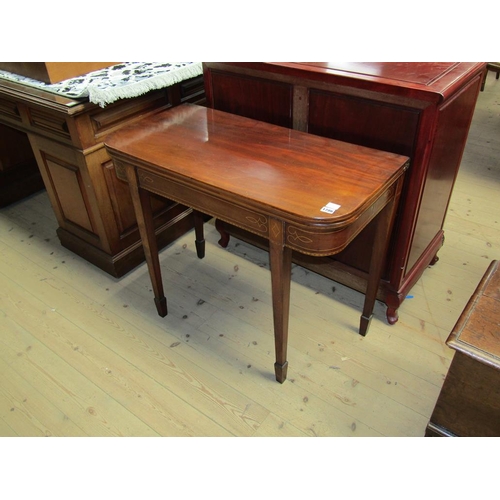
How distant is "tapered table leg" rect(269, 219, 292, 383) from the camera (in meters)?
1.34

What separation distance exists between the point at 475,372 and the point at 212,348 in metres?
1.07

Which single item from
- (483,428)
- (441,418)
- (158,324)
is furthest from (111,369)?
(483,428)

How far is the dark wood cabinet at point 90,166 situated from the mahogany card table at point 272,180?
30cm

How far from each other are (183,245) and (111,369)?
0.89 m

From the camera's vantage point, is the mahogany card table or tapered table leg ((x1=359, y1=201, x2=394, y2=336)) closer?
the mahogany card table

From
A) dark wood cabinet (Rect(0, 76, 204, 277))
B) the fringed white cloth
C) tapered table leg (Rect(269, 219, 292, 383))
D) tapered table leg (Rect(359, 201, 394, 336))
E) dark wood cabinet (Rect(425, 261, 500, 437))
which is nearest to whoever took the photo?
dark wood cabinet (Rect(425, 261, 500, 437))

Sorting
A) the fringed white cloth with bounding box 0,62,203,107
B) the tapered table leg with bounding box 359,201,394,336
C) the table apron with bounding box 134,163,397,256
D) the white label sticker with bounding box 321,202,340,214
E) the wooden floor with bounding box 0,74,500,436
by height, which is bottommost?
the wooden floor with bounding box 0,74,500,436

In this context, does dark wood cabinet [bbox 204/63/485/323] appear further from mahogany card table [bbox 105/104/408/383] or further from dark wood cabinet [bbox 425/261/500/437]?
dark wood cabinet [bbox 425/261/500/437]

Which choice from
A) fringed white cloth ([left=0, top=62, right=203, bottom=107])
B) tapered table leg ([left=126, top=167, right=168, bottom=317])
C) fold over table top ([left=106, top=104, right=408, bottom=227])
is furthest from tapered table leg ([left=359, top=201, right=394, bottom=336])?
fringed white cloth ([left=0, top=62, right=203, bottom=107])

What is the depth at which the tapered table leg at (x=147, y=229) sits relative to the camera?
66.1 inches

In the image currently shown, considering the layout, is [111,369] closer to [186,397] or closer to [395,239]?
[186,397]

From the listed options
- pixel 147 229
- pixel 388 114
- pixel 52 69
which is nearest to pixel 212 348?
pixel 147 229

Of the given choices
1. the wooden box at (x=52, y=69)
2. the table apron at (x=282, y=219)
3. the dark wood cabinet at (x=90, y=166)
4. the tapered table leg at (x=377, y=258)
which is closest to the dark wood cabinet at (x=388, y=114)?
the tapered table leg at (x=377, y=258)

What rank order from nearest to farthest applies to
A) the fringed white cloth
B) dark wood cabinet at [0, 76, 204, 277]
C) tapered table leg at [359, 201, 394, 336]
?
tapered table leg at [359, 201, 394, 336] < the fringed white cloth < dark wood cabinet at [0, 76, 204, 277]
